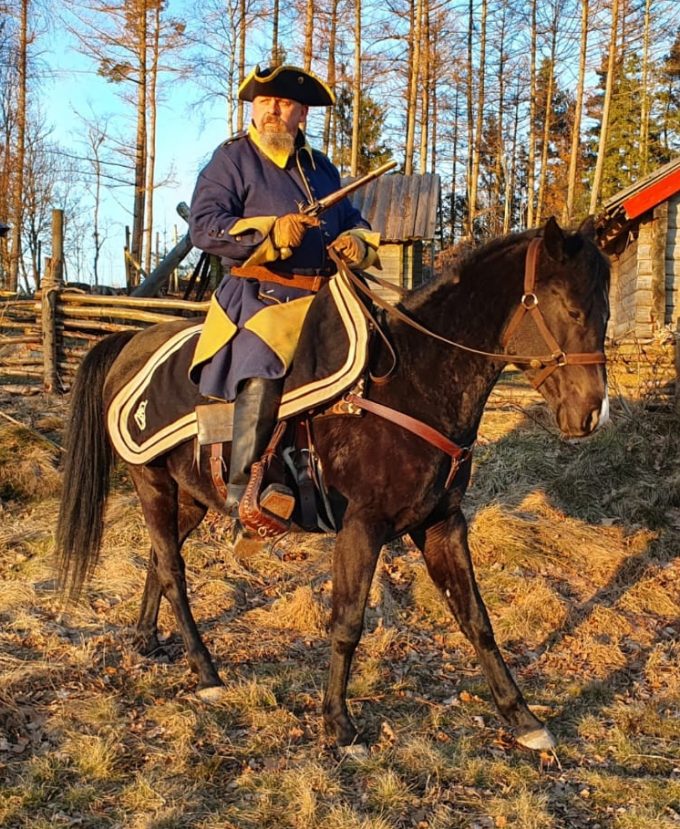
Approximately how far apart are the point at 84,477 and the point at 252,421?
1.58 metres

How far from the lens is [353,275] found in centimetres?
345

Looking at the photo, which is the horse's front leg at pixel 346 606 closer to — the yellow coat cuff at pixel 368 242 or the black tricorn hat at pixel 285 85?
the yellow coat cuff at pixel 368 242

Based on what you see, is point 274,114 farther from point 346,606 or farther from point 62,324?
point 62,324

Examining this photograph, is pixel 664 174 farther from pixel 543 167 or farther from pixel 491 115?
pixel 491 115

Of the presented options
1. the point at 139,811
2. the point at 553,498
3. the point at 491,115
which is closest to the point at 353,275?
the point at 139,811

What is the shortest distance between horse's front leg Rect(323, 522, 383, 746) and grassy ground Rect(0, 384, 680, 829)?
0.45ft

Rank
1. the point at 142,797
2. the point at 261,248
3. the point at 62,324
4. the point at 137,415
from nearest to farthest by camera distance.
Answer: the point at 142,797 < the point at 261,248 < the point at 137,415 < the point at 62,324

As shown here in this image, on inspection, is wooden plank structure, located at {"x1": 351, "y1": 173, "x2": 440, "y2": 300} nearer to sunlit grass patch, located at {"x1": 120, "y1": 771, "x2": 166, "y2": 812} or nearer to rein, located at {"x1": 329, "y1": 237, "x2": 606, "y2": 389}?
rein, located at {"x1": 329, "y1": 237, "x2": 606, "y2": 389}

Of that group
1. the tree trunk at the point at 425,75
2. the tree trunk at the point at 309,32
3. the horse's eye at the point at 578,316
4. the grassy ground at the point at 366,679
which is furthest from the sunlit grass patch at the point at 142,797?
the tree trunk at the point at 425,75

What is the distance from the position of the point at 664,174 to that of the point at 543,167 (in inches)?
723

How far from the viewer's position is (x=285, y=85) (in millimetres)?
3492

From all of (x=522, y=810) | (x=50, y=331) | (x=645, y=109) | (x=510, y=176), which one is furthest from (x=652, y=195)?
(x=510, y=176)

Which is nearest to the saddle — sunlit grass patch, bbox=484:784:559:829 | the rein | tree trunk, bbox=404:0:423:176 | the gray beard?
the rein

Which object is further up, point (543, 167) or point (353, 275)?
point (543, 167)
